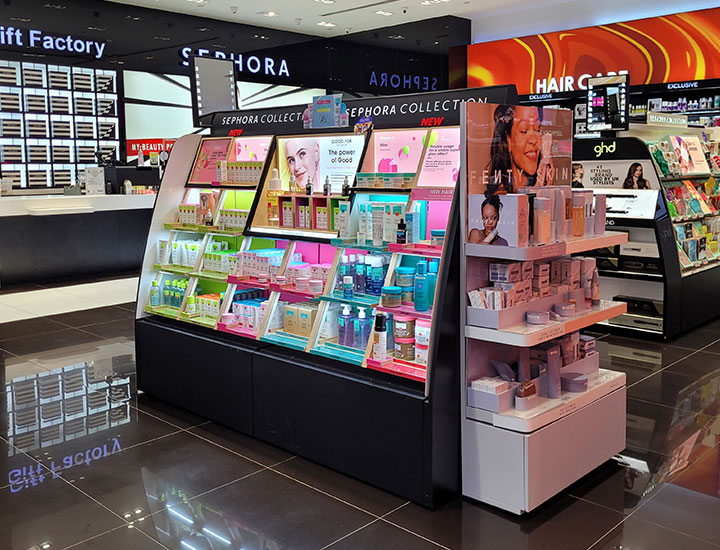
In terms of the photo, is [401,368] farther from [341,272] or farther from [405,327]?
[341,272]

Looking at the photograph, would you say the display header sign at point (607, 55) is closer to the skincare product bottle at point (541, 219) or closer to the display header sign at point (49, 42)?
the display header sign at point (49, 42)

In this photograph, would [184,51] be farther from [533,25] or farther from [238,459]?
[238,459]

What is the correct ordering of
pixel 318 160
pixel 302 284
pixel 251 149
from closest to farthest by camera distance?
pixel 302 284, pixel 318 160, pixel 251 149

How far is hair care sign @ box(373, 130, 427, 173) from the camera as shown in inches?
143

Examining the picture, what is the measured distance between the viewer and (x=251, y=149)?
14.9ft

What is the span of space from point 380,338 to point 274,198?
1.23 meters

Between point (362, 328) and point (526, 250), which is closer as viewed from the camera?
point (526, 250)

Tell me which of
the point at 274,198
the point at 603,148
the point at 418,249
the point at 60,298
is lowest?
the point at 60,298

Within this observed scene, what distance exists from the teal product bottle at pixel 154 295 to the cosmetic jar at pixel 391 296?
2.04 m

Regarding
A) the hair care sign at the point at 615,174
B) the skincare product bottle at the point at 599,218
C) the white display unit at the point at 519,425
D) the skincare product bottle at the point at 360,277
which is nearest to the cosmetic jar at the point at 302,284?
the skincare product bottle at the point at 360,277

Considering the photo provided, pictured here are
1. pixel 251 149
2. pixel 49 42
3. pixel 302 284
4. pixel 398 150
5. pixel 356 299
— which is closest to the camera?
pixel 356 299

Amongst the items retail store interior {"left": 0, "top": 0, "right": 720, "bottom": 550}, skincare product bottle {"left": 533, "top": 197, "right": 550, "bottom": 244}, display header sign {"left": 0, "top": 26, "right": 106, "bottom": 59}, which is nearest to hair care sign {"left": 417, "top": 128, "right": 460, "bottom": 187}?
retail store interior {"left": 0, "top": 0, "right": 720, "bottom": 550}

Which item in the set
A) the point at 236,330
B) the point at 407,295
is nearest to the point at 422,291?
the point at 407,295

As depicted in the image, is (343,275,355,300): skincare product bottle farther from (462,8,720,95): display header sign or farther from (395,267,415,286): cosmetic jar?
(462,8,720,95): display header sign
